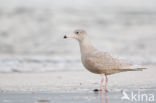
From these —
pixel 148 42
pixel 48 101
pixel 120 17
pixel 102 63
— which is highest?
pixel 120 17

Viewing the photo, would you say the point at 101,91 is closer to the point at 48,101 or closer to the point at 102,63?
the point at 102,63

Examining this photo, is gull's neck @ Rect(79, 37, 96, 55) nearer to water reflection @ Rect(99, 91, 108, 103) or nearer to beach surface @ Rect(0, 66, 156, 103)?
beach surface @ Rect(0, 66, 156, 103)

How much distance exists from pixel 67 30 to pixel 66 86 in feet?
36.6

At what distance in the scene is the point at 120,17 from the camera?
23.9 metres

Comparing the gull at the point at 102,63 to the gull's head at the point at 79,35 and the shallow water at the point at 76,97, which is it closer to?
the gull's head at the point at 79,35

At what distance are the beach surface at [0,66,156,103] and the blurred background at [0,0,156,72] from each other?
1606 millimetres

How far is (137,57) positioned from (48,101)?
25.0 feet

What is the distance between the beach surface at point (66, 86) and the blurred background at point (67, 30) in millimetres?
1606

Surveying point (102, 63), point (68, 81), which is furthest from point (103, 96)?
point (68, 81)

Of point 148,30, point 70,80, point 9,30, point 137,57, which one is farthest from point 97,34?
point 70,80

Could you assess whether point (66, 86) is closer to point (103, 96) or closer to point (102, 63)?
point (102, 63)

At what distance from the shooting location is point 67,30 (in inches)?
802

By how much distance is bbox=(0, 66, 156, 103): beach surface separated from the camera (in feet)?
26.3

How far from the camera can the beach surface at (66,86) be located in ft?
26.3
